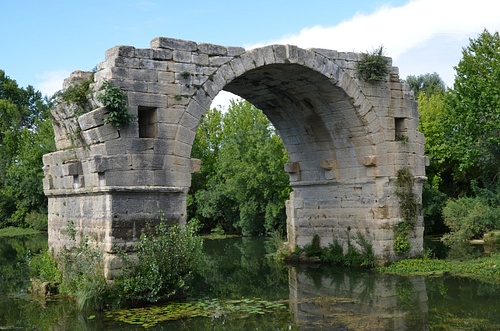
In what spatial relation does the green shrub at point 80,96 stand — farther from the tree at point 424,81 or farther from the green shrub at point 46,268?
the tree at point 424,81

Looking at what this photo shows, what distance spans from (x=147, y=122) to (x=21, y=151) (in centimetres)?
3135

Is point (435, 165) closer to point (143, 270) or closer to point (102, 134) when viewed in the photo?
point (143, 270)

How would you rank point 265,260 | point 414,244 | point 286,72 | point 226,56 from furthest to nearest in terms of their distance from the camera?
point 265,260, point 414,244, point 286,72, point 226,56

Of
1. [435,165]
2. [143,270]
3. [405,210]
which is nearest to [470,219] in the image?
[435,165]

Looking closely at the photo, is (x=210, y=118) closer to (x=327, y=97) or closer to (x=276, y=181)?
(x=276, y=181)

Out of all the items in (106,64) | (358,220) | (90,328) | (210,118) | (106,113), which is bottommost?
(90,328)

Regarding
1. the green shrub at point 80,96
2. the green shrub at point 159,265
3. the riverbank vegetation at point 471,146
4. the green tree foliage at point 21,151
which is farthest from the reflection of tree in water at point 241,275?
the green tree foliage at point 21,151

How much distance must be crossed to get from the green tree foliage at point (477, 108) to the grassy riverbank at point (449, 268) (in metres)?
8.72

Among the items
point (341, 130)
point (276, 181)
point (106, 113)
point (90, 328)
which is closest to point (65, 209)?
point (106, 113)

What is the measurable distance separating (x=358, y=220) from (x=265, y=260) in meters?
3.63

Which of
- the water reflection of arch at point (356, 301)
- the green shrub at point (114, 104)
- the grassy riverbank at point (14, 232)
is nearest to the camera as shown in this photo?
the water reflection of arch at point (356, 301)

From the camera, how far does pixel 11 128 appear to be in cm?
4356

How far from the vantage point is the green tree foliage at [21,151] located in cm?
3662

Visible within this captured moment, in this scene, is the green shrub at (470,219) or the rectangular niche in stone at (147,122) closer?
the rectangular niche in stone at (147,122)
